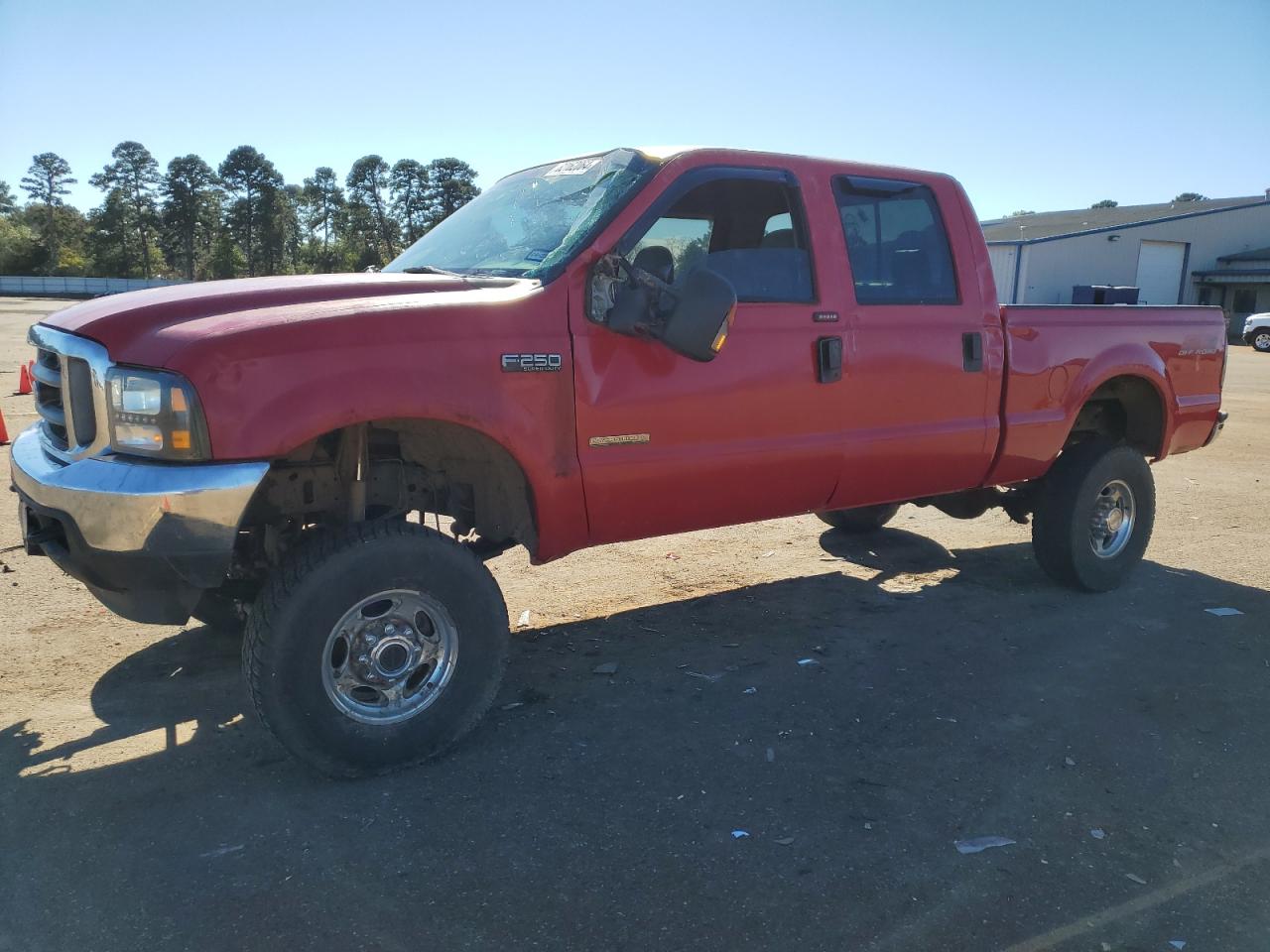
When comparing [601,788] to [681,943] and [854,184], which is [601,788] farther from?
[854,184]

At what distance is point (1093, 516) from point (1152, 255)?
39.9 meters

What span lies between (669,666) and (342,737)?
65.1 inches

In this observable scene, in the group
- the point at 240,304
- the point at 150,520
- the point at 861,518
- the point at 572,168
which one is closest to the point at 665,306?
the point at 572,168

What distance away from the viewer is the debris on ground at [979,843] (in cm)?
295

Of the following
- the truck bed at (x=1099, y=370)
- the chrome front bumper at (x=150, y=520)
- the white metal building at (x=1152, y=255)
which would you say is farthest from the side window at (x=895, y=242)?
the white metal building at (x=1152, y=255)

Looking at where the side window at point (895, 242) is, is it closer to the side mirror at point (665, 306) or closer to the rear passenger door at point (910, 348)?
Result: the rear passenger door at point (910, 348)

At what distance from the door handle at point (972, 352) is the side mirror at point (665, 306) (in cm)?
176

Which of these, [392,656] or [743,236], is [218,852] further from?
[743,236]

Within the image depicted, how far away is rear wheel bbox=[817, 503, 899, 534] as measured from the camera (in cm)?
663

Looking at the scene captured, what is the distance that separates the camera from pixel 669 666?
4414 mm

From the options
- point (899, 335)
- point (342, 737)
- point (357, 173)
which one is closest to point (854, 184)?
point (899, 335)

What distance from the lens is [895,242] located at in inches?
183

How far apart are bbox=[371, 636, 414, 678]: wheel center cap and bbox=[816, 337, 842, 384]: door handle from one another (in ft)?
6.86

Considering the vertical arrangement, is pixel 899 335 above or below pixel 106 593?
above
